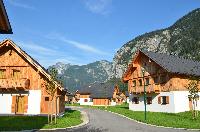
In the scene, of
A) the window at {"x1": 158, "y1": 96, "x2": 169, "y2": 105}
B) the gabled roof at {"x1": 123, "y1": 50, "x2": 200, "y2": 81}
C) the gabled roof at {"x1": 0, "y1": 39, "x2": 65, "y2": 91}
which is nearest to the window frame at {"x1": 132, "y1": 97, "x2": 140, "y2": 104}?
the gabled roof at {"x1": 123, "y1": 50, "x2": 200, "y2": 81}

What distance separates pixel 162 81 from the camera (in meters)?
40.5

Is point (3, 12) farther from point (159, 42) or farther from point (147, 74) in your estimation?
point (159, 42)

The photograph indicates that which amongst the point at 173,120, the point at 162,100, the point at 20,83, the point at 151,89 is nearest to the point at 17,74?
the point at 20,83

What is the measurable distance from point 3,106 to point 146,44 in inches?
6362

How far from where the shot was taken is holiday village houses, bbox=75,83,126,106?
80331 millimetres

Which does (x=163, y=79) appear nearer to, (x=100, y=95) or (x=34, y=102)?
(x=34, y=102)

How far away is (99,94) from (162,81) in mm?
42238

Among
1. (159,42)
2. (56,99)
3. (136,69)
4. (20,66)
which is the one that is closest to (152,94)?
(136,69)

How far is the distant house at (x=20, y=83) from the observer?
30.3m

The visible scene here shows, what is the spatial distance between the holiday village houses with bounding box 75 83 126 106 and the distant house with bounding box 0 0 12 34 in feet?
224

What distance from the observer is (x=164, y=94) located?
131ft

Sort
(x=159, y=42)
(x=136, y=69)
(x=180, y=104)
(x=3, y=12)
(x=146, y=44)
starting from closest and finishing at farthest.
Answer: (x=3, y=12) → (x=180, y=104) → (x=136, y=69) → (x=159, y=42) → (x=146, y=44)

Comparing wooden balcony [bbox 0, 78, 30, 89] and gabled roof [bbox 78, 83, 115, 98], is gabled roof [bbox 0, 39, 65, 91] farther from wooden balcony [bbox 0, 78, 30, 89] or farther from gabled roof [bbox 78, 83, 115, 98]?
gabled roof [bbox 78, 83, 115, 98]

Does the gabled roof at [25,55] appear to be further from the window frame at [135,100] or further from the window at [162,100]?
the window frame at [135,100]
